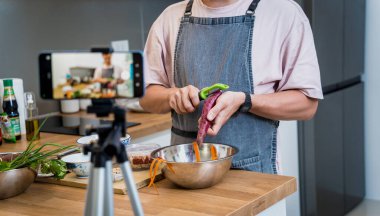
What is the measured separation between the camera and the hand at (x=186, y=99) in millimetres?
1739

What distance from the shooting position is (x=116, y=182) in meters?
1.71

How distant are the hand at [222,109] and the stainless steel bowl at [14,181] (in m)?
0.52

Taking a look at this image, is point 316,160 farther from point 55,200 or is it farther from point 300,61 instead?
point 55,200

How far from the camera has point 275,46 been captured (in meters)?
1.89

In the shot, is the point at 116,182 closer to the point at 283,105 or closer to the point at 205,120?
the point at 205,120

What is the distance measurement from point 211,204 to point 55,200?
1.42ft

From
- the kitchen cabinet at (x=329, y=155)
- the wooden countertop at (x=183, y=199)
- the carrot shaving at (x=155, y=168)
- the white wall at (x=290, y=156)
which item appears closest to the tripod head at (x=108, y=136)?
the wooden countertop at (x=183, y=199)

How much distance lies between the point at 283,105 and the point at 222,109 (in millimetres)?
229

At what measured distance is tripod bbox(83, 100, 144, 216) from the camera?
3.73 feet

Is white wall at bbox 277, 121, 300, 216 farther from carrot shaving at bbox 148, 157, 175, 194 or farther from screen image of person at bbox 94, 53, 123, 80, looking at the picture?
screen image of person at bbox 94, 53, 123, 80

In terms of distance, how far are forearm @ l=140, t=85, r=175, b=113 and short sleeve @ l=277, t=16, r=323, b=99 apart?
368mm

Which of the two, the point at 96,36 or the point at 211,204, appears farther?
the point at 96,36

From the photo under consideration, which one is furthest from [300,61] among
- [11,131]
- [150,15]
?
[150,15]

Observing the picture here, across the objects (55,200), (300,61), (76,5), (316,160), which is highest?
(76,5)
